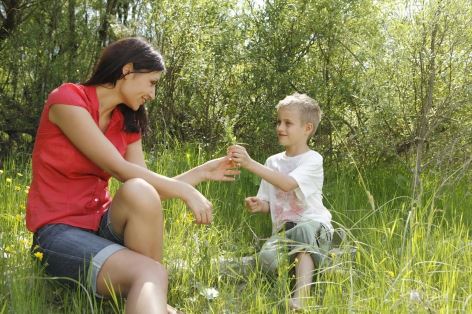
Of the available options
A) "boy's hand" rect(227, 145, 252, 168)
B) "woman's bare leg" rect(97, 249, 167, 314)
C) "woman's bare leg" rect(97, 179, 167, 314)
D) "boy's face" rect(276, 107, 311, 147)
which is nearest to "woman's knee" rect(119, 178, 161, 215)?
"woman's bare leg" rect(97, 179, 167, 314)

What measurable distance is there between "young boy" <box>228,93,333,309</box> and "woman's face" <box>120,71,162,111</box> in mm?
536

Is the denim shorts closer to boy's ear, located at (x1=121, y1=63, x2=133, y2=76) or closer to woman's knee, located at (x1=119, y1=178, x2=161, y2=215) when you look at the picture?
woman's knee, located at (x1=119, y1=178, x2=161, y2=215)

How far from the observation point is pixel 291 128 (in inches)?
143

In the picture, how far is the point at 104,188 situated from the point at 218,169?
0.59m

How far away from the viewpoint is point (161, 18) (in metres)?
5.66

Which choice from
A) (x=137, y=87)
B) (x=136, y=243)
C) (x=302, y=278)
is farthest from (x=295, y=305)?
(x=137, y=87)

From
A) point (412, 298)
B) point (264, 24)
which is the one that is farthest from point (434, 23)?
point (412, 298)

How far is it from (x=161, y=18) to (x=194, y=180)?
276 centimetres

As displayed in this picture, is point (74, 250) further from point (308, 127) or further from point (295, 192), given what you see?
point (308, 127)

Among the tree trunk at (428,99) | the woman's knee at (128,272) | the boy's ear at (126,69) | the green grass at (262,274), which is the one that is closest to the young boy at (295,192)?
the green grass at (262,274)

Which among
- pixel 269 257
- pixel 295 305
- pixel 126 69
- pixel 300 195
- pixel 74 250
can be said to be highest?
pixel 126 69

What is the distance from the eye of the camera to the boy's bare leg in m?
2.85

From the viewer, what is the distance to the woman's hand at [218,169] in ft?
10.9

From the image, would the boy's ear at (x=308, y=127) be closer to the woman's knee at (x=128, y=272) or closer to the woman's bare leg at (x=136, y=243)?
the woman's bare leg at (x=136, y=243)
